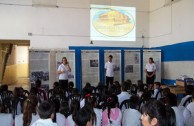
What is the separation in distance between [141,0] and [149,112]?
33.9ft

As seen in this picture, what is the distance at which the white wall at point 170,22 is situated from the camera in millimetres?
8470

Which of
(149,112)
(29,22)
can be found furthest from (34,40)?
(149,112)

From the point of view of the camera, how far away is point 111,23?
10.5 meters

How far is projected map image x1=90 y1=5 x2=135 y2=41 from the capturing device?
407 inches

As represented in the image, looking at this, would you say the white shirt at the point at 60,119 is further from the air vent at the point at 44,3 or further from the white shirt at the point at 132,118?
the air vent at the point at 44,3

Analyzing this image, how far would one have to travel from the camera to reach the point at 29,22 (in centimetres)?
973

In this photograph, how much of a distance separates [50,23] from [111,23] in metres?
2.57

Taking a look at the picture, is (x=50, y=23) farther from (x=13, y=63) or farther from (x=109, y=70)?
(x=13, y=63)

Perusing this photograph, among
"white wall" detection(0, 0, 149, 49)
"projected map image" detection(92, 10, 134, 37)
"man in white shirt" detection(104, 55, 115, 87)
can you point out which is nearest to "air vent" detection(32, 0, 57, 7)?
"white wall" detection(0, 0, 149, 49)

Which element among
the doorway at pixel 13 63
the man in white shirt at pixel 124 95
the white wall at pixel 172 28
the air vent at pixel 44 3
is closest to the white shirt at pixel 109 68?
the white wall at pixel 172 28

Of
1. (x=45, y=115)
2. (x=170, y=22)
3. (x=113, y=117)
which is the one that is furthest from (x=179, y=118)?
(x=170, y=22)

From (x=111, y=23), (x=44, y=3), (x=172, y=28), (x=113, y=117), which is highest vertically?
(x=44, y=3)

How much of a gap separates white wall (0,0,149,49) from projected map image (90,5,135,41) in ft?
0.71

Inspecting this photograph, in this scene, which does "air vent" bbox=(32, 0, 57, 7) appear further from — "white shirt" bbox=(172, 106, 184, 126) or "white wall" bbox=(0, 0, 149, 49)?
"white shirt" bbox=(172, 106, 184, 126)
